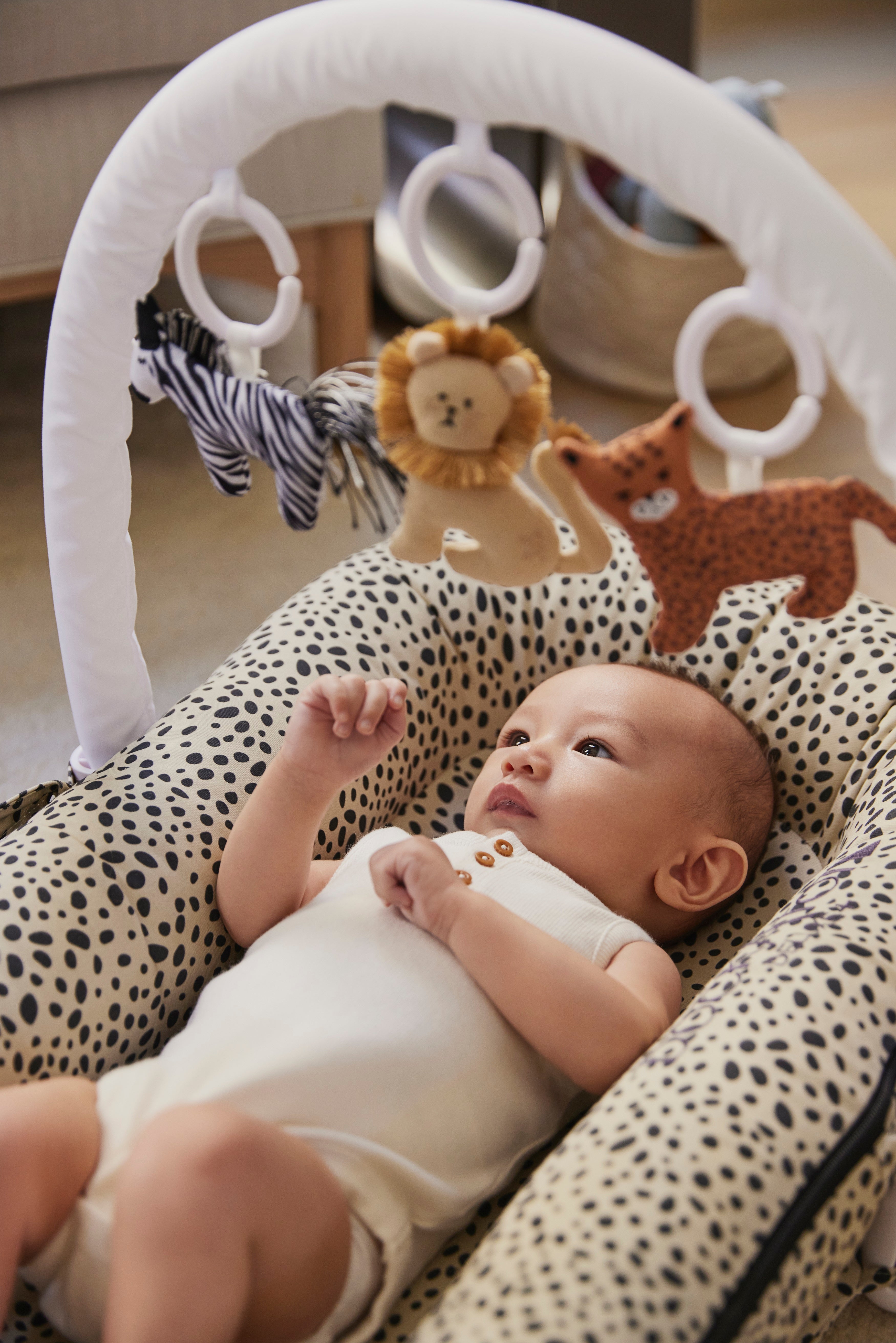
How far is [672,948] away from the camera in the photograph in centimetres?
120

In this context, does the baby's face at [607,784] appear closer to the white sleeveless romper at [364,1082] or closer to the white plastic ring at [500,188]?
the white sleeveless romper at [364,1082]

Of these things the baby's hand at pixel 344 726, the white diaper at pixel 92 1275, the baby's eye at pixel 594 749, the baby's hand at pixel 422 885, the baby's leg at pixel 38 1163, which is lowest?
the white diaper at pixel 92 1275

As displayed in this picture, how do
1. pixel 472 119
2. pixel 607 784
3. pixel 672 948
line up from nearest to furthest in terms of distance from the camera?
pixel 472 119, pixel 607 784, pixel 672 948

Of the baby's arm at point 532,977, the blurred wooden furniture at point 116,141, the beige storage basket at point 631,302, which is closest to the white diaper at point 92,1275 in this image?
the baby's arm at point 532,977

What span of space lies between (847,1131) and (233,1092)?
0.40 m

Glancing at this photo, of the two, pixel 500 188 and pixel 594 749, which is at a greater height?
pixel 500 188

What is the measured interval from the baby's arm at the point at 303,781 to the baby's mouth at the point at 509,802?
129mm

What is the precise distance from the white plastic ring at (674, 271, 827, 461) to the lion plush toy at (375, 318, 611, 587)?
0.09 m

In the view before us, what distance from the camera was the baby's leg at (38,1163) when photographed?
31.6 inches

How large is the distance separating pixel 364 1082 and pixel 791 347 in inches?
21.6

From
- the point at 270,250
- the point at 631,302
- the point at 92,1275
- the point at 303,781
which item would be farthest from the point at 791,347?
the point at 631,302

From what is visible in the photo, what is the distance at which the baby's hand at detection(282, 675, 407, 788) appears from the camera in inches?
38.8

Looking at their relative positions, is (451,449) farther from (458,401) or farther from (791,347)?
(791,347)

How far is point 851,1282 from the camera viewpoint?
0.93 metres
